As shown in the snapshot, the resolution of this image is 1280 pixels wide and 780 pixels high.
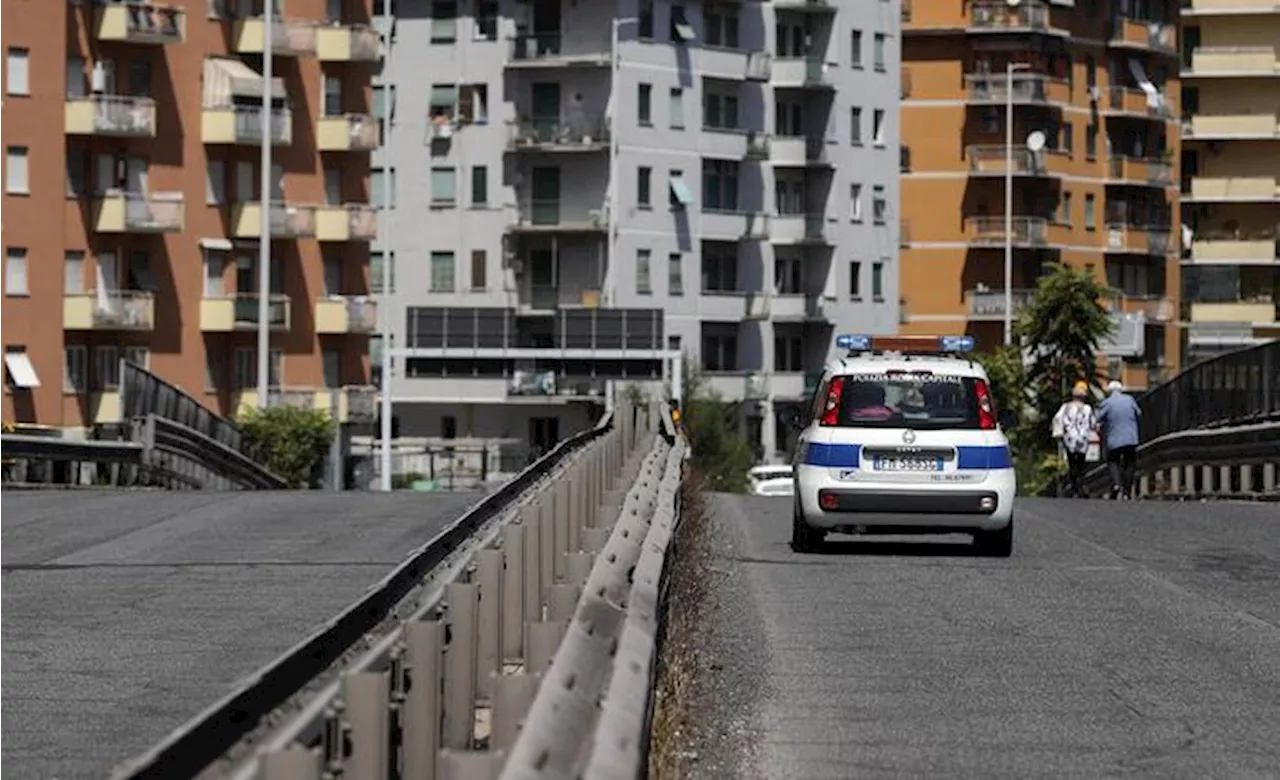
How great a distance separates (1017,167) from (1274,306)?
14.7m

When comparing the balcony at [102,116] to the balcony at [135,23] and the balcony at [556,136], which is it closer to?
the balcony at [135,23]

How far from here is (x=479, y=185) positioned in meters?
108

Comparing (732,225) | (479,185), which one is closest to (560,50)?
(479,185)

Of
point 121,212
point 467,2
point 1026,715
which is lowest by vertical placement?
point 1026,715

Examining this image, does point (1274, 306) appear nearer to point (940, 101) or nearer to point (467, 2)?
point (940, 101)

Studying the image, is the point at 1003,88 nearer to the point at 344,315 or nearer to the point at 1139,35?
the point at 1139,35

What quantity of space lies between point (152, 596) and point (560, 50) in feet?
289

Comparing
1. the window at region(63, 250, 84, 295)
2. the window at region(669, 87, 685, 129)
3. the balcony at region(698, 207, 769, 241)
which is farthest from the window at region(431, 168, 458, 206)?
the window at region(63, 250, 84, 295)

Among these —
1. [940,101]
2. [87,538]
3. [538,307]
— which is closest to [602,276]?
[538,307]

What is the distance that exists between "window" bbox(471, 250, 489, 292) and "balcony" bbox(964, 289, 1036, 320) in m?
23.4

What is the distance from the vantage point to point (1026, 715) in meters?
13.8

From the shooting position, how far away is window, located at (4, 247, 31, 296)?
8506 cm

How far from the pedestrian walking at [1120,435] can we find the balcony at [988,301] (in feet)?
268

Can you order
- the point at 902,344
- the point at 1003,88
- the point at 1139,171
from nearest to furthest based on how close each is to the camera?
1. the point at 902,344
2. the point at 1003,88
3. the point at 1139,171
